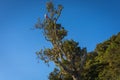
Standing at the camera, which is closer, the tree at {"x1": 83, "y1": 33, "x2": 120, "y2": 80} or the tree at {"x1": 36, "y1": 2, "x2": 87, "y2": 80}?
the tree at {"x1": 36, "y1": 2, "x2": 87, "y2": 80}

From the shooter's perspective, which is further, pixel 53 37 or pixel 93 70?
pixel 93 70

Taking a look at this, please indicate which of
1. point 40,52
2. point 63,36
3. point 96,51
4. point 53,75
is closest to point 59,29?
point 63,36

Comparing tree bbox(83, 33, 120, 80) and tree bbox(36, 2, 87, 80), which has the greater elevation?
tree bbox(83, 33, 120, 80)

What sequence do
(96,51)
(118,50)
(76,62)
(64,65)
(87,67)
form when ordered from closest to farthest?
1. (64,65)
2. (76,62)
3. (118,50)
4. (87,67)
5. (96,51)

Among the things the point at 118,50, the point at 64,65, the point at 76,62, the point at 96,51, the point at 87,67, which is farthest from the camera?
the point at 96,51

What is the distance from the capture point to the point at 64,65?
2628 centimetres

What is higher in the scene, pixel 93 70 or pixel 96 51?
pixel 96 51

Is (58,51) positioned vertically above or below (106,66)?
below

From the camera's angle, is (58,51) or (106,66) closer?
(58,51)

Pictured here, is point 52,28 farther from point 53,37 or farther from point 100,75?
point 100,75

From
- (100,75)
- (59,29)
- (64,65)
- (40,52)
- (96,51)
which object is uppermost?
(96,51)

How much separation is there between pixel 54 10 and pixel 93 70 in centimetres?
2172

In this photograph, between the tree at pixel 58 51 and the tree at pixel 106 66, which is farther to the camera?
the tree at pixel 106 66

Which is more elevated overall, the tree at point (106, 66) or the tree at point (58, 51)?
the tree at point (106, 66)
